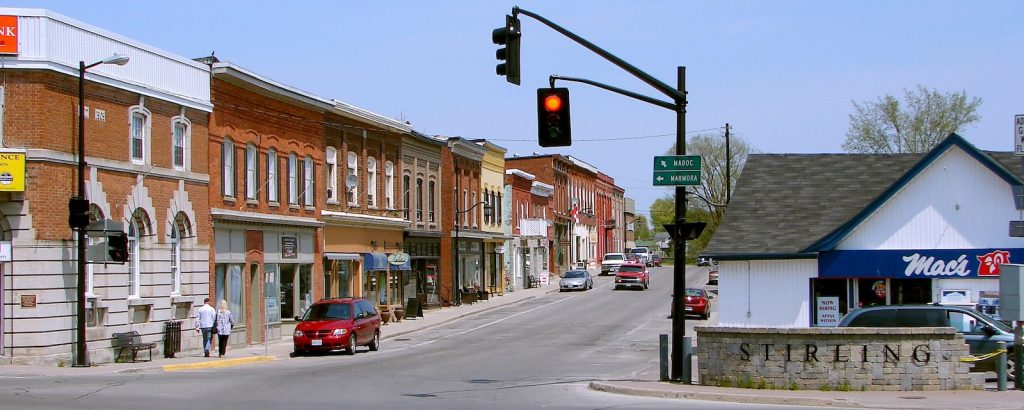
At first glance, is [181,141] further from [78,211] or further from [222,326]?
[78,211]

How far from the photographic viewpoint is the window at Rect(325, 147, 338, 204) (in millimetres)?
44188

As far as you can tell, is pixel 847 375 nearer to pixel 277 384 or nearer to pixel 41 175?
pixel 277 384

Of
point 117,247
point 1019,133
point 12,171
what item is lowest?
point 117,247

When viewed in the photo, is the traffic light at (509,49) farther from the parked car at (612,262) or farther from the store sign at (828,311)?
the parked car at (612,262)

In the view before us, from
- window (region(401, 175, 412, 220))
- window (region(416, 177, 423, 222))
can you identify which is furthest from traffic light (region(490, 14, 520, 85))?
window (region(416, 177, 423, 222))

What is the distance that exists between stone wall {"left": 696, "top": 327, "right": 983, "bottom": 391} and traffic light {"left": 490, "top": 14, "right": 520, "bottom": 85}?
6594 millimetres

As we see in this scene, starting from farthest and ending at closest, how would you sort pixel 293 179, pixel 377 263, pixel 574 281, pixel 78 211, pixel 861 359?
pixel 574 281
pixel 377 263
pixel 293 179
pixel 78 211
pixel 861 359

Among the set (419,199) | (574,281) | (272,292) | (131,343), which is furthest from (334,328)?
(574,281)

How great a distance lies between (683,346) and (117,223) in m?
14.9

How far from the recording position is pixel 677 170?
20.6m

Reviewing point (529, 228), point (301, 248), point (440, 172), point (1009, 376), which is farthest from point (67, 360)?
point (529, 228)

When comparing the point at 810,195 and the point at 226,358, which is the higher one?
the point at 810,195

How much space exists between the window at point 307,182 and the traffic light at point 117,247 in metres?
14.6

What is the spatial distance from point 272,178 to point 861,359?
24562 millimetres
